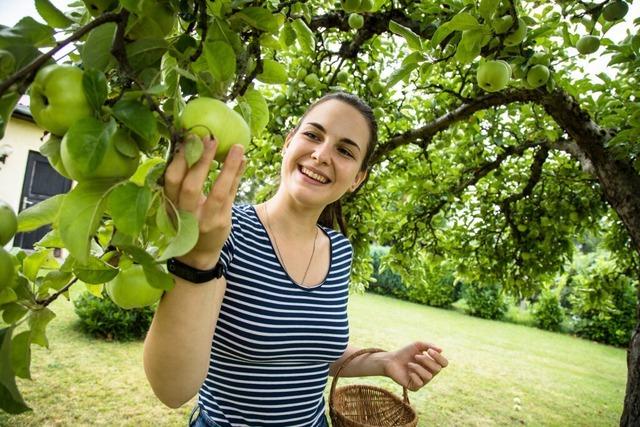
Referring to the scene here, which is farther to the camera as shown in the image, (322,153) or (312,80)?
(312,80)

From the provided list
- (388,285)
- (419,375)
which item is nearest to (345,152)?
(419,375)

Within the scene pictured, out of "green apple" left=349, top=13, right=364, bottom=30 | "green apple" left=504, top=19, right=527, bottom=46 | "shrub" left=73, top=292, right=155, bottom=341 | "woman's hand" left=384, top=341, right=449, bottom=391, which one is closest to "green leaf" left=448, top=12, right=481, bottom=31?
"green apple" left=504, top=19, right=527, bottom=46

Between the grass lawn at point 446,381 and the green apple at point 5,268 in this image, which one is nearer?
the green apple at point 5,268

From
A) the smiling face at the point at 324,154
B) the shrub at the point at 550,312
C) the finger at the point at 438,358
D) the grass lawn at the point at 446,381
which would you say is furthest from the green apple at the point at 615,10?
the shrub at the point at 550,312

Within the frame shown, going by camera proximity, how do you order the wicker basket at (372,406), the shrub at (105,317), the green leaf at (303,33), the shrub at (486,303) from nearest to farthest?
the green leaf at (303,33) → the wicker basket at (372,406) → the shrub at (105,317) → the shrub at (486,303)

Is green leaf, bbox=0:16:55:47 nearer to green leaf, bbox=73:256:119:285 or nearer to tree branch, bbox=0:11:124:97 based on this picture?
tree branch, bbox=0:11:124:97

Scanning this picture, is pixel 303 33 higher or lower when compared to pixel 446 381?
higher

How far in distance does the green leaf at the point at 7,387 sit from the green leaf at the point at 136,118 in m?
0.35

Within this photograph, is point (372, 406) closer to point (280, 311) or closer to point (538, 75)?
point (280, 311)

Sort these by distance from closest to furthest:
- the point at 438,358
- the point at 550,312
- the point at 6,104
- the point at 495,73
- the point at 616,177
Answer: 1. the point at 6,104
2. the point at 495,73
3. the point at 438,358
4. the point at 616,177
5. the point at 550,312

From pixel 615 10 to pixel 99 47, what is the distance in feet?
4.88

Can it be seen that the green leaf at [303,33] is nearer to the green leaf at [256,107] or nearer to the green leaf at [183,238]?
the green leaf at [256,107]

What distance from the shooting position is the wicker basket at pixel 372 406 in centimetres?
223

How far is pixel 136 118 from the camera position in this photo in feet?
1.79
